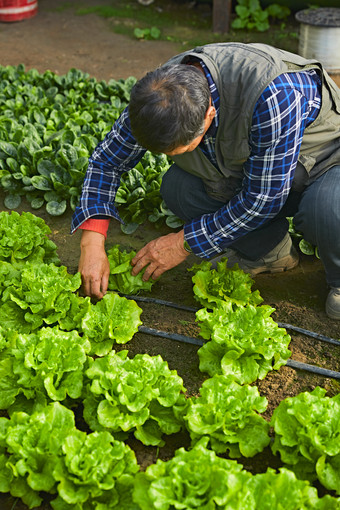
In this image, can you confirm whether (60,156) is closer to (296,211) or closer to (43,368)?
→ (296,211)

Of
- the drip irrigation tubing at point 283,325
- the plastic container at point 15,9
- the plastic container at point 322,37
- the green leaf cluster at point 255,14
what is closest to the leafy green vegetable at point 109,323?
the drip irrigation tubing at point 283,325

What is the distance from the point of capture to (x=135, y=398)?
2.75 metres

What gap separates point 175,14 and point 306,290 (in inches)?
276

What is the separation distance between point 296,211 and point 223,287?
0.63 meters

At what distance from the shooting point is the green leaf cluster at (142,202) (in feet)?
14.5

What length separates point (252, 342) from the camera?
119 inches

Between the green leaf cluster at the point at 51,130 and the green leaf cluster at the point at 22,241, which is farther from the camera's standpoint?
the green leaf cluster at the point at 51,130

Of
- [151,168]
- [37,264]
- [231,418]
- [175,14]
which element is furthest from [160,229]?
[175,14]

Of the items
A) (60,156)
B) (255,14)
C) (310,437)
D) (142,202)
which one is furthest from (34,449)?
(255,14)

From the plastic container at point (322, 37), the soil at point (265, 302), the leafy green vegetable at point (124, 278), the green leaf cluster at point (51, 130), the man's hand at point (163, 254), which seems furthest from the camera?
the plastic container at point (322, 37)

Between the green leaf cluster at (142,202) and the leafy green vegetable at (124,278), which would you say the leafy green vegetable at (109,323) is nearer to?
the leafy green vegetable at (124,278)

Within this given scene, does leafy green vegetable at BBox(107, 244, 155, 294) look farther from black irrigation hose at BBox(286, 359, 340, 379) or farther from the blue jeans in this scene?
black irrigation hose at BBox(286, 359, 340, 379)

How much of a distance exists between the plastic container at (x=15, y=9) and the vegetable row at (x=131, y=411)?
6927 mm

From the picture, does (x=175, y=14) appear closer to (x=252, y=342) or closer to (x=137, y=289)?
(x=137, y=289)
